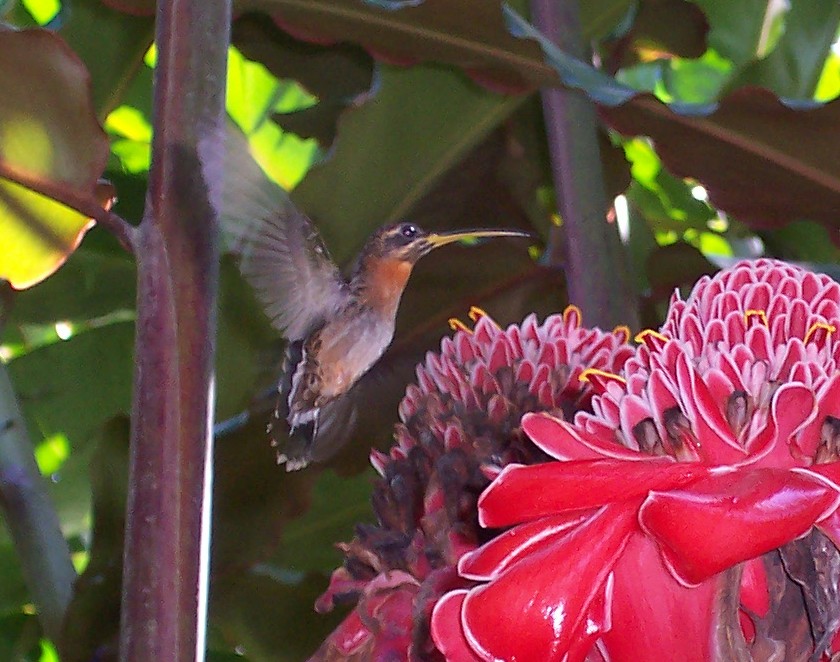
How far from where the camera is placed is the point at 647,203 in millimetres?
1236

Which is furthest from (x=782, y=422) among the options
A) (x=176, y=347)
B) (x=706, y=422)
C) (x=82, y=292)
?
(x=82, y=292)

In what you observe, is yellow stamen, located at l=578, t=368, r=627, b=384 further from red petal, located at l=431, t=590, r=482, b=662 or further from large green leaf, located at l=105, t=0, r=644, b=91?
large green leaf, located at l=105, t=0, r=644, b=91

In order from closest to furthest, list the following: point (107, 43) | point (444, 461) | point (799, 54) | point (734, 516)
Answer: point (734, 516)
point (444, 461)
point (107, 43)
point (799, 54)

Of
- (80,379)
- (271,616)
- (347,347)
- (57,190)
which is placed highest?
(57,190)

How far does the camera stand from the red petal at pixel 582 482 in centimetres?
30

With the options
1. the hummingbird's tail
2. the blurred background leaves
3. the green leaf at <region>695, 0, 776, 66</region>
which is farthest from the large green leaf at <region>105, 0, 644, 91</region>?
the green leaf at <region>695, 0, 776, 66</region>

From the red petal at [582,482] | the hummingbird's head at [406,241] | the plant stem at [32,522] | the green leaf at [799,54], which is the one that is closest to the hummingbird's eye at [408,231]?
the hummingbird's head at [406,241]

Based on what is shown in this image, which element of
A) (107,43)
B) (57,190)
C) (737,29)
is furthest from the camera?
(737,29)

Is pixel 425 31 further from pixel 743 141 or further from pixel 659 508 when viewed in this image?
pixel 659 508

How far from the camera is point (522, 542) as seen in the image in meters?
0.32

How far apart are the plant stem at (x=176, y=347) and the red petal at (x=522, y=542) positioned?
169mm

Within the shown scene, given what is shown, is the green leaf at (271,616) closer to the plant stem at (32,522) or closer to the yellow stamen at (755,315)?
the plant stem at (32,522)

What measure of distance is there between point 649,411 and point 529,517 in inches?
2.1

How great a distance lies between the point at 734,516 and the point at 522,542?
6 cm
